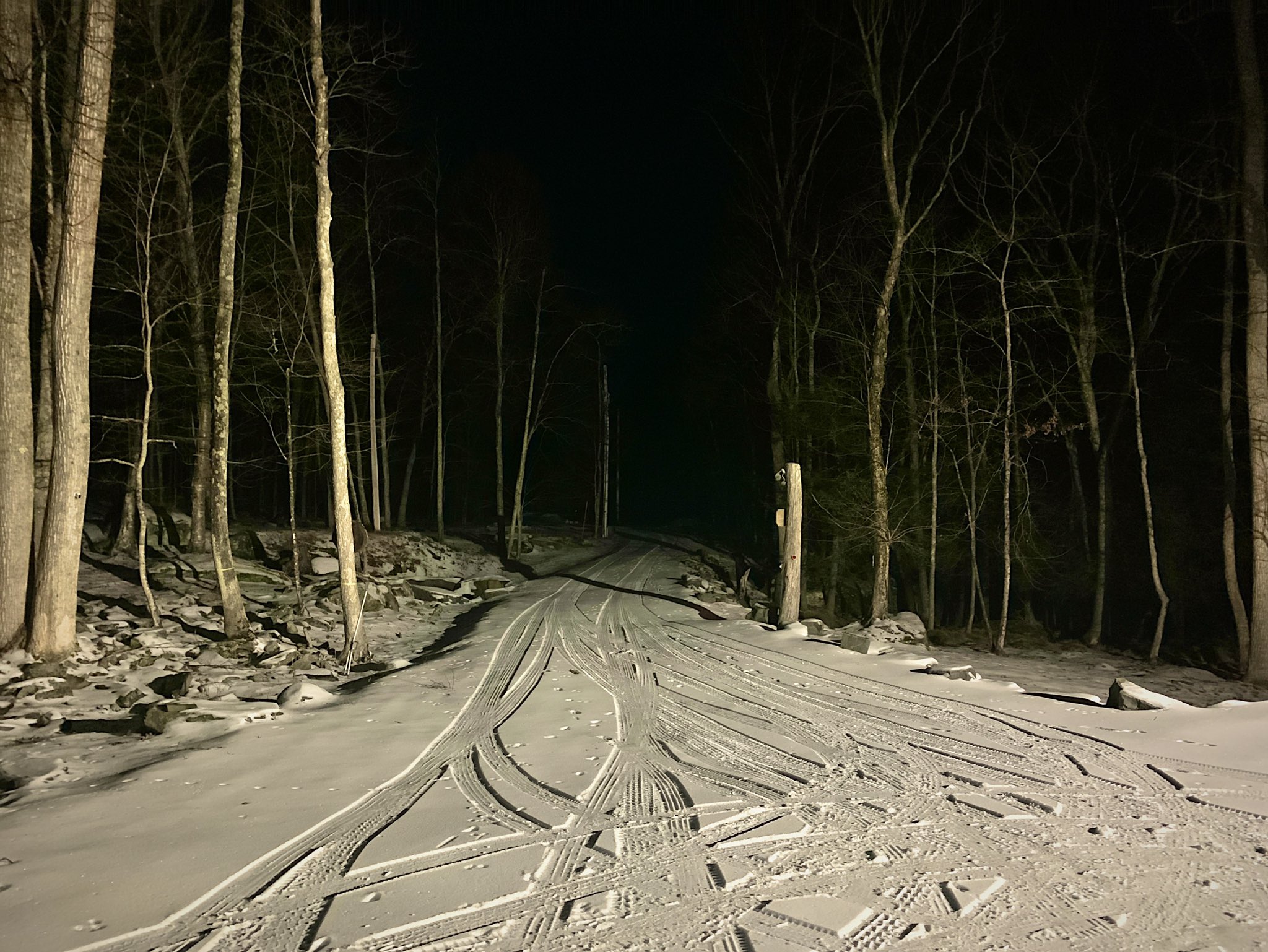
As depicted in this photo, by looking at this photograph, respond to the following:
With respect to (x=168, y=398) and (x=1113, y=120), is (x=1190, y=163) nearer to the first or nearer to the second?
(x=1113, y=120)

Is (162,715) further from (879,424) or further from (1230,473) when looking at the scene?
(1230,473)

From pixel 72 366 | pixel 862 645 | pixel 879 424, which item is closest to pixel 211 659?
pixel 72 366

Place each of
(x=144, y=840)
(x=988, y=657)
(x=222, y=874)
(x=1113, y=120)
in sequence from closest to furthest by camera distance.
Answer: (x=222, y=874), (x=144, y=840), (x=988, y=657), (x=1113, y=120)

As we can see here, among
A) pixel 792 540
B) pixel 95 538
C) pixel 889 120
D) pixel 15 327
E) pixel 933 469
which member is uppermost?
pixel 889 120

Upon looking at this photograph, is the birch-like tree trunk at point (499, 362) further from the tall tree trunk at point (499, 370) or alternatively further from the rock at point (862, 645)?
the rock at point (862, 645)

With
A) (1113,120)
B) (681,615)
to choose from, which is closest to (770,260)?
(1113,120)

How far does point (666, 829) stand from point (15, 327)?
935 centimetres

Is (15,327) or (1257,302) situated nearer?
(15,327)

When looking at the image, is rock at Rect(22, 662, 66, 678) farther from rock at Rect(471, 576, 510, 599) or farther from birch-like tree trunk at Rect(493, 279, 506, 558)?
birch-like tree trunk at Rect(493, 279, 506, 558)

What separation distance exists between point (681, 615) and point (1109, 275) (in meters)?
16.9

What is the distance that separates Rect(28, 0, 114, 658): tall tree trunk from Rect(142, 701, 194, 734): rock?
82.4 inches

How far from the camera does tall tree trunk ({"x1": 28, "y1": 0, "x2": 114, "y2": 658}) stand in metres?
8.16

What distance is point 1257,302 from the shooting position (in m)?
12.3

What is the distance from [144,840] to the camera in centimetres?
449
